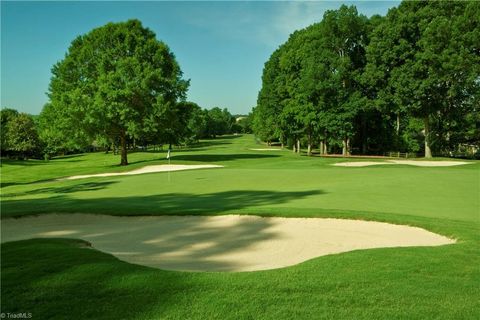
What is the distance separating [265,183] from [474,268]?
15.7 meters

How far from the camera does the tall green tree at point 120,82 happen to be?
128 ft

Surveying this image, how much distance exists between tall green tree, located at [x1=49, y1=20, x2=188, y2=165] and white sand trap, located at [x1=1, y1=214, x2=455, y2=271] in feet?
89.2

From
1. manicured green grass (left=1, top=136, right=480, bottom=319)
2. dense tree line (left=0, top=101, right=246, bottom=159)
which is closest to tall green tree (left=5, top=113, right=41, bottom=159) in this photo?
dense tree line (left=0, top=101, right=246, bottom=159)

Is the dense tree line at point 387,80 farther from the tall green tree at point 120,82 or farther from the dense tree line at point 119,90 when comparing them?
the tall green tree at point 120,82

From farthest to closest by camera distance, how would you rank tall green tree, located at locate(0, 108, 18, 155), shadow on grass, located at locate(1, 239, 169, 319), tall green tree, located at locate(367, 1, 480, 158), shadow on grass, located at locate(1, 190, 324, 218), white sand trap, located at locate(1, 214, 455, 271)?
tall green tree, located at locate(0, 108, 18, 155), tall green tree, located at locate(367, 1, 480, 158), shadow on grass, located at locate(1, 190, 324, 218), white sand trap, located at locate(1, 214, 455, 271), shadow on grass, located at locate(1, 239, 169, 319)

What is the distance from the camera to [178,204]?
1533 centimetres

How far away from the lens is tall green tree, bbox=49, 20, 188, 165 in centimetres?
3916

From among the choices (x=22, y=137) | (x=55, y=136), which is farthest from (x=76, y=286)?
(x=22, y=137)

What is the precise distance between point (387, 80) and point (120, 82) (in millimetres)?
30418

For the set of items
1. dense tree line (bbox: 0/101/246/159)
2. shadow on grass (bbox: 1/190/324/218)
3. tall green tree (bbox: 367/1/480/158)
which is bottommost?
shadow on grass (bbox: 1/190/324/218)

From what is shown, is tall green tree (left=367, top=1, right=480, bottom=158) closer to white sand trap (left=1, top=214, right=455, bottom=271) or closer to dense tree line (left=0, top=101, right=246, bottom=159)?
dense tree line (left=0, top=101, right=246, bottom=159)

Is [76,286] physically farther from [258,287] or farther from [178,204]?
[178,204]

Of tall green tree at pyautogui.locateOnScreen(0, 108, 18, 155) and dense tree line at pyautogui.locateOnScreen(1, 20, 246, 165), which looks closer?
dense tree line at pyautogui.locateOnScreen(1, 20, 246, 165)

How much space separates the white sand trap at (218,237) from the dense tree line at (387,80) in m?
36.6
